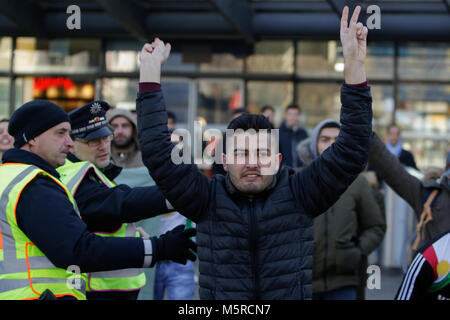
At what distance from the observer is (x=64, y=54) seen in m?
12.6

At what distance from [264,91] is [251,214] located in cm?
967

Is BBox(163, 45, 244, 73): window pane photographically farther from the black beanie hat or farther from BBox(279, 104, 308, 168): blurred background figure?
the black beanie hat

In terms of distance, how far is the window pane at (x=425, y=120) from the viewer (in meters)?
12.2

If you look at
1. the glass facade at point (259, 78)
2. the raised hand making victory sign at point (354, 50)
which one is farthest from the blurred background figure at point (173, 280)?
the glass facade at point (259, 78)

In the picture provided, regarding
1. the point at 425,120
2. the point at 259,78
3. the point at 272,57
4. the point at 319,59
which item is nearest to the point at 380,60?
the point at 319,59

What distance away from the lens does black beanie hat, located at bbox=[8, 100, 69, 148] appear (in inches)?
116

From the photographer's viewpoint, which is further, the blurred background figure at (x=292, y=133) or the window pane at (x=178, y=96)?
the window pane at (x=178, y=96)

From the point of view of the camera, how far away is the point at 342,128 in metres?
2.77

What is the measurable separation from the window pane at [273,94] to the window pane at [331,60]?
0.41 meters

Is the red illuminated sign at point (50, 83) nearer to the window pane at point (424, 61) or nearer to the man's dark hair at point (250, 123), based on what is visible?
the window pane at point (424, 61)

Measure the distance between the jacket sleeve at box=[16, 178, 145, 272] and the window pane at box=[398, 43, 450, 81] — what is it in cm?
1035
